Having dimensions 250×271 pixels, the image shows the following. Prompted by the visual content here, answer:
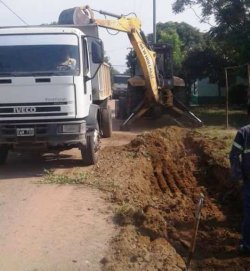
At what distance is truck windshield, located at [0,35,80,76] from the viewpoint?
9711 mm

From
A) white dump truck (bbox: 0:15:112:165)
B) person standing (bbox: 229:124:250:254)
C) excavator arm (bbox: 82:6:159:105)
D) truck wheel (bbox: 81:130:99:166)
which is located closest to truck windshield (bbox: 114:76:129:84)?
excavator arm (bbox: 82:6:159:105)

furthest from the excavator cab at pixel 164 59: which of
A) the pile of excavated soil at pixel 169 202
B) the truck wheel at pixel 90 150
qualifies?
the truck wheel at pixel 90 150

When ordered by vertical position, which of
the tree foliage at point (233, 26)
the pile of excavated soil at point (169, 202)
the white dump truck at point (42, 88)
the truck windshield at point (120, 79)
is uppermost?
the tree foliage at point (233, 26)

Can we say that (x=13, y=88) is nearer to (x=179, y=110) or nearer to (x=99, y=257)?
(x=99, y=257)

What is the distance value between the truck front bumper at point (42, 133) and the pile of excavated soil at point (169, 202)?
925 millimetres

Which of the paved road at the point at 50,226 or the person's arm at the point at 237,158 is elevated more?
the person's arm at the point at 237,158

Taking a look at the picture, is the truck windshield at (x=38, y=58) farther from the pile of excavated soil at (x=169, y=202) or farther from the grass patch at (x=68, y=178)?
the pile of excavated soil at (x=169, y=202)

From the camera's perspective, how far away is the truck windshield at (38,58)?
382 inches

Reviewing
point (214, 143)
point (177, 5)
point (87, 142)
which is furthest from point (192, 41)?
point (87, 142)

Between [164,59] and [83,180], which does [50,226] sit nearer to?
[83,180]

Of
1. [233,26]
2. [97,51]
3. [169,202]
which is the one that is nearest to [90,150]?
[97,51]

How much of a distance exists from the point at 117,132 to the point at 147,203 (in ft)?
30.5

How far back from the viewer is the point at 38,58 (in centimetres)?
978

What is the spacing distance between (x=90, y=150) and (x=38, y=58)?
6.97ft
